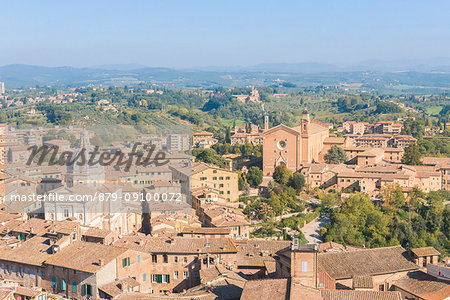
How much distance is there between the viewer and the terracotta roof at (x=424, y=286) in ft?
35.8

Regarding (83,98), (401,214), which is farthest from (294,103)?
(401,214)

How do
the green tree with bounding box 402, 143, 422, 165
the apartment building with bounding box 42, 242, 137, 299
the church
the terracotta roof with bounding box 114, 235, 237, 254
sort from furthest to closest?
1. the green tree with bounding box 402, 143, 422, 165
2. the church
3. the terracotta roof with bounding box 114, 235, 237, 254
4. the apartment building with bounding box 42, 242, 137, 299

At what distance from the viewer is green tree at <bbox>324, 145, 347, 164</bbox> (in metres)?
27.3

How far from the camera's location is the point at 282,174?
2405 cm

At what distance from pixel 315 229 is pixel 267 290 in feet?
33.8

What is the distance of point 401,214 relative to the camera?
2056 cm

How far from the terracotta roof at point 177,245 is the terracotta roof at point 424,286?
12.1 feet

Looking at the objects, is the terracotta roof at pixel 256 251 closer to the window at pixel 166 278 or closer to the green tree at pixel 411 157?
the window at pixel 166 278

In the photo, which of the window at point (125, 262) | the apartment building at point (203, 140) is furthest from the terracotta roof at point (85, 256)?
the apartment building at point (203, 140)

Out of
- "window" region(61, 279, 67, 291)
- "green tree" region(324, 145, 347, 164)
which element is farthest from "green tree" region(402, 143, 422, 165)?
"window" region(61, 279, 67, 291)

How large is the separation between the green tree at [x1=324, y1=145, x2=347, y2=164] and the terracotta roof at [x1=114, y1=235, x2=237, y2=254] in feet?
50.6

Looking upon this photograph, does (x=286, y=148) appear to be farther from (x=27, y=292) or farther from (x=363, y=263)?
(x=27, y=292)

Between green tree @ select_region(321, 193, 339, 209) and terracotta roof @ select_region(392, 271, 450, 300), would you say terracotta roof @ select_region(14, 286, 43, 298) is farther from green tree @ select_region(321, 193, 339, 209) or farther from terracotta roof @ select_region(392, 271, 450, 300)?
green tree @ select_region(321, 193, 339, 209)

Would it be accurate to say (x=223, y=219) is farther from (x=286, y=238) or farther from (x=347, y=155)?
(x=347, y=155)
